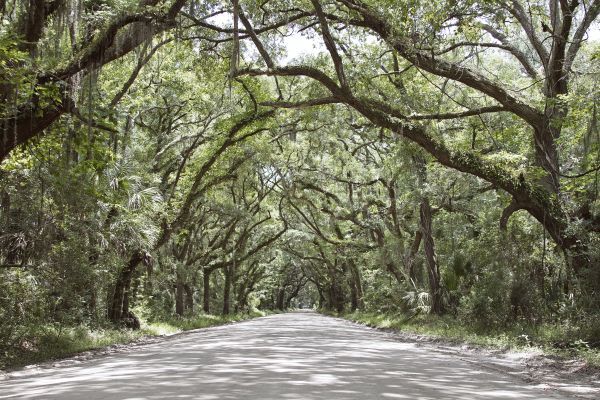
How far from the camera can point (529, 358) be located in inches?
384

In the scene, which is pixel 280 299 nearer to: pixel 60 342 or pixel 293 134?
pixel 293 134

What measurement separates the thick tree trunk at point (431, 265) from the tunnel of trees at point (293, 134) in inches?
3.0

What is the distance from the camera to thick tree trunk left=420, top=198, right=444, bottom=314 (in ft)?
64.5

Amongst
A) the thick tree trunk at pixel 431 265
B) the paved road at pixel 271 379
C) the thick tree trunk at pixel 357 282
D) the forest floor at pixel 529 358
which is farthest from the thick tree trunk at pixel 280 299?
the paved road at pixel 271 379

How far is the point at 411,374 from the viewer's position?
7531 millimetres

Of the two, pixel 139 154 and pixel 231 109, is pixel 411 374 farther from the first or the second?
pixel 139 154

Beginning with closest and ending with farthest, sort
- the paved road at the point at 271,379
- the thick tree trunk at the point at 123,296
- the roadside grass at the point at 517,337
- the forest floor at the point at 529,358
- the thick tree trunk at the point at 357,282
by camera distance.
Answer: the paved road at the point at 271,379, the forest floor at the point at 529,358, the roadside grass at the point at 517,337, the thick tree trunk at the point at 123,296, the thick tree trunk at the point at 357,282

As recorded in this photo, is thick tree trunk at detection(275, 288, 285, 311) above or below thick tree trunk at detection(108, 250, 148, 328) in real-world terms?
below

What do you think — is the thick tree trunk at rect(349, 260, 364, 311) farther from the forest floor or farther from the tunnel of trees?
the forest floor

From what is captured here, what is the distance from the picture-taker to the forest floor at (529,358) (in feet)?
23.9

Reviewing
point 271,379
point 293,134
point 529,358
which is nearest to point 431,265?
point 293,134

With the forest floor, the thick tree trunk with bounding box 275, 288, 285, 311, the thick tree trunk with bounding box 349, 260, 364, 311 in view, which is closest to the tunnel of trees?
the forest floor

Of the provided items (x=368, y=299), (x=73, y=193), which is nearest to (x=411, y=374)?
(x=73, y=193)

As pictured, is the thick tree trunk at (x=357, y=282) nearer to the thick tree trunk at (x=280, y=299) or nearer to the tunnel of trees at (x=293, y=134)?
the tunnel of trees at (x=293, y=134)
